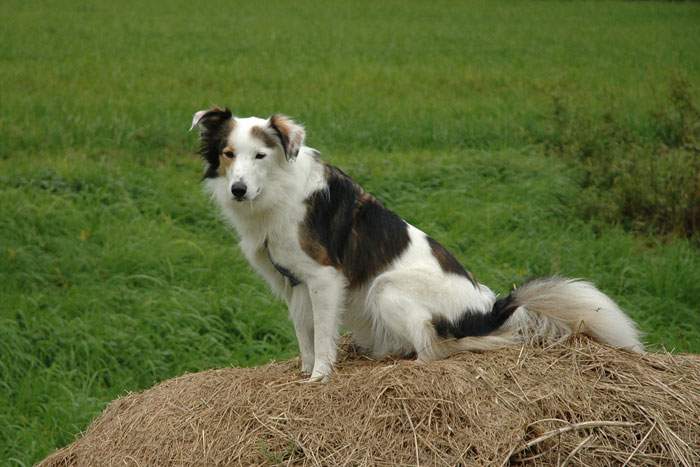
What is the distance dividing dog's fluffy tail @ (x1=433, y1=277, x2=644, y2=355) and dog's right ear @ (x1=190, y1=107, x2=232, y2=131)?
58.3 inches

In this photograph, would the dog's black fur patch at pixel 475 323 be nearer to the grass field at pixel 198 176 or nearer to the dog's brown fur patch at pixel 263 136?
the dog's brown fur patch at pixel 263 136

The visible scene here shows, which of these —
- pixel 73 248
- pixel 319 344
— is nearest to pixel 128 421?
pixel 319 344

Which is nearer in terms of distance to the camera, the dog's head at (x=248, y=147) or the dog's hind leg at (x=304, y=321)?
the dog's head at (x=248, y=147)

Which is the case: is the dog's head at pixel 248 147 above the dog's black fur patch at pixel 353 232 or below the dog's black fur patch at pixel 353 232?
above

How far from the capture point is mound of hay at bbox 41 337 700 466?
4.08 meters

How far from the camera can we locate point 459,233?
10156 millimetres

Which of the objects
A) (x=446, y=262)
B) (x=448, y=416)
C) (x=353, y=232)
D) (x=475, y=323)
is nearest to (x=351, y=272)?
(x=353, y=232)

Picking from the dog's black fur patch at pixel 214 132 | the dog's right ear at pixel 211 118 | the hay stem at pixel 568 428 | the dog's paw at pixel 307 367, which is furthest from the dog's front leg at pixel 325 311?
the hay stem at pixel 568 428

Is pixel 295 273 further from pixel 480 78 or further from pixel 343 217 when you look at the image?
pixel 480 78

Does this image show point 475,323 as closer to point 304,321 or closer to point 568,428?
point 304,321

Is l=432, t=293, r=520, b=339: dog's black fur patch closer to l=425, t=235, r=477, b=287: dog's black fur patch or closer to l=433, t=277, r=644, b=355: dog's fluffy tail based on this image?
l=433, t=277, r=644, b=355: dog's fluffy tail

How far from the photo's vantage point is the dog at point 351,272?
15.8 feet

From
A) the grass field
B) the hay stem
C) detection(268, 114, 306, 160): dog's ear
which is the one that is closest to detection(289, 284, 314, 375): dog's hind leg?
detection(268, 114, 306, 160): dog's ear

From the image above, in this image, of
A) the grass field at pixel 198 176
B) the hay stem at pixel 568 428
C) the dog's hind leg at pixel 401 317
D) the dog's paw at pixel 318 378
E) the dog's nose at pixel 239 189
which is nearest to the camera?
Answer: the hay stem at pixel 568 428
